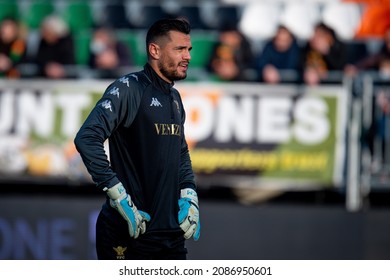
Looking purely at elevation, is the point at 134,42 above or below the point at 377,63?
above

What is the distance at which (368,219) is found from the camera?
1277 centimetres

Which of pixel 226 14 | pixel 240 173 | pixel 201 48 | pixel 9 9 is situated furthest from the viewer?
pixel 226 14

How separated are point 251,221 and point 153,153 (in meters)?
5.98

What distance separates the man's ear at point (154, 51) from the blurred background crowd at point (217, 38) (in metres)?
5.90

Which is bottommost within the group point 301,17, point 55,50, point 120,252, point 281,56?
point 120,252

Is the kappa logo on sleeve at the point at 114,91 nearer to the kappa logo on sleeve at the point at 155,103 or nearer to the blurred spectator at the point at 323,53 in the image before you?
the kappa logo on sleeve at the point at 155,103

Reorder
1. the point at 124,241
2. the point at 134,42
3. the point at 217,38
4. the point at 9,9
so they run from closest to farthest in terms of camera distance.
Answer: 1. the point at 124,241
2. the point at 217,38
3. the point at 134,42
4. the point at 9,9

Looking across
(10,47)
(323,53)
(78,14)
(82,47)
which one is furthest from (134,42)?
(323,53)

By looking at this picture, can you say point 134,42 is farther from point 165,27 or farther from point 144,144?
point 144,144

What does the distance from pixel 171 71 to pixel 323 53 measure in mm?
6863

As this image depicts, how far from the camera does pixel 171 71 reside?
23.1ft
